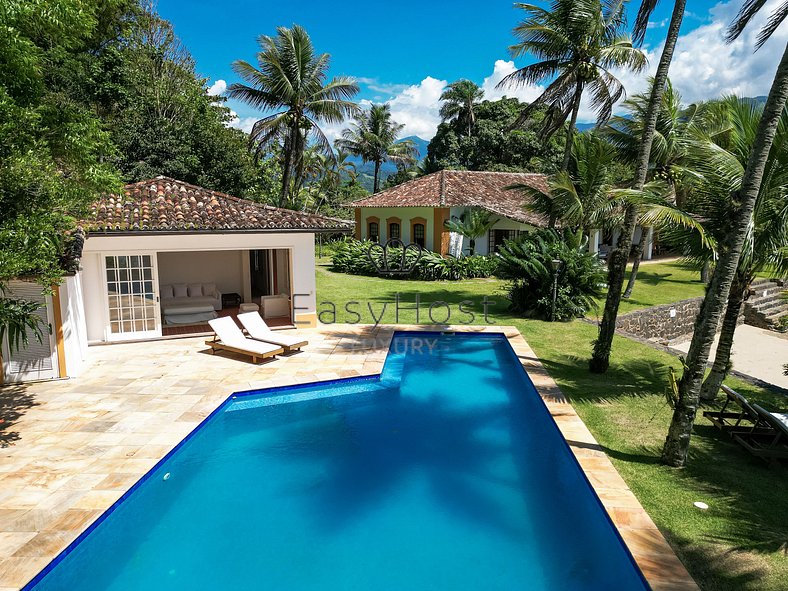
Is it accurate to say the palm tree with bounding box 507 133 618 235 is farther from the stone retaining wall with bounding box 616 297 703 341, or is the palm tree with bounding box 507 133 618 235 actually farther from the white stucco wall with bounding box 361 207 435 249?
the white stucco wall with bounding box 361 207 435 249

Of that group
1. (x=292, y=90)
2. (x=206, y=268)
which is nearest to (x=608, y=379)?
(x=206, y=268)

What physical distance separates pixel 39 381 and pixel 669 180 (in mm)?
22484

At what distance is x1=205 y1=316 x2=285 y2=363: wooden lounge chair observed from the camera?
1144 cm

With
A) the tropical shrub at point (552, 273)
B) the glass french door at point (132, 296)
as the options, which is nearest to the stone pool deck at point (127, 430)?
the glass french door at point (132, 296)

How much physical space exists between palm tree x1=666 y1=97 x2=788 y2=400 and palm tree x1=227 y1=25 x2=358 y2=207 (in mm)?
17885

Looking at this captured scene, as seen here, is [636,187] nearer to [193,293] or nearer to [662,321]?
[662,321]

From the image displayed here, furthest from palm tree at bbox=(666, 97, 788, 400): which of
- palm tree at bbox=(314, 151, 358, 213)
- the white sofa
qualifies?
palm tree at bbox=(314, 151, 358, 213)

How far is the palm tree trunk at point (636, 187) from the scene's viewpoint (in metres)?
8.88

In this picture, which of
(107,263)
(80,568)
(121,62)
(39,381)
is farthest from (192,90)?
(80,568)

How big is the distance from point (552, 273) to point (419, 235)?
14.6 meters

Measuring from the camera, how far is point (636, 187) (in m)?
9.48

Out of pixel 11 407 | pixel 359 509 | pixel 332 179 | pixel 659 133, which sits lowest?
pixel 359 509

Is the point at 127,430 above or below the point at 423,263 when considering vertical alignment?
below

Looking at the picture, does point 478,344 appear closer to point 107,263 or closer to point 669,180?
point 107,263
